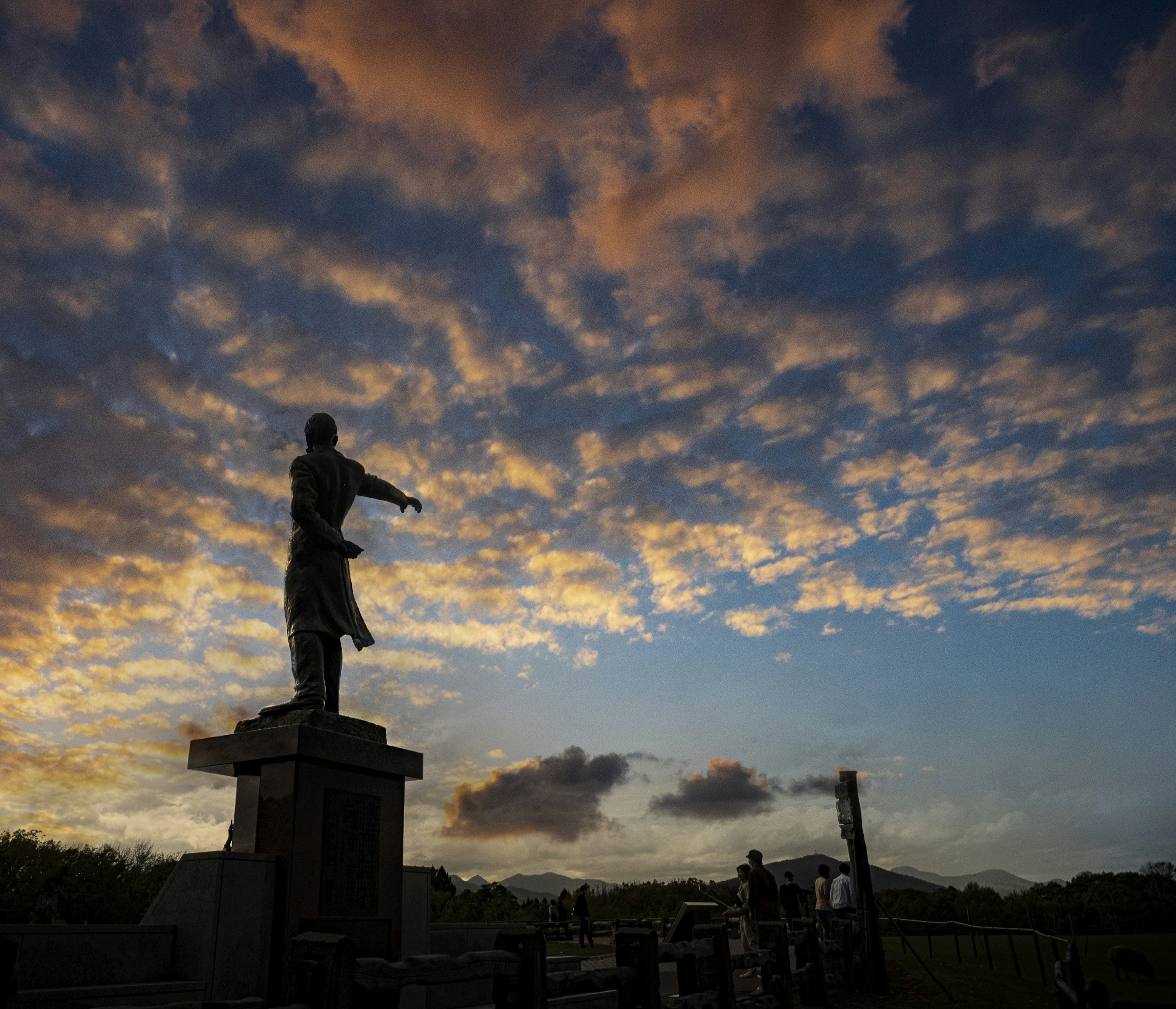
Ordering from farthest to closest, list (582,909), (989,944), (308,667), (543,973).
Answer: (582,909) → (989,944) → (308,667) → (543,973)

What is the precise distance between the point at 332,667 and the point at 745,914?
8.22m

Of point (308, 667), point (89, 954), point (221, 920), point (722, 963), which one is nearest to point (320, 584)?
point (308, 667)

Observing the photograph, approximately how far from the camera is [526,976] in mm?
5668

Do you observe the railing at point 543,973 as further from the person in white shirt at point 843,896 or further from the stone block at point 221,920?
the person in white shirt at point 843,896

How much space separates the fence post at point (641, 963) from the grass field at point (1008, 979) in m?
5.34

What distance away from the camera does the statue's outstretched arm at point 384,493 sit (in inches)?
398

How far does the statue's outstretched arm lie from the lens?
10117 mm

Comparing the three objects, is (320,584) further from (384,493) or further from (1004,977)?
(1004,977)

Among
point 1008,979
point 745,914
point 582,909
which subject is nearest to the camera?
point 745,914

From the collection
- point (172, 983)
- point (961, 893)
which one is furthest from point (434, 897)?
point (172, 983)

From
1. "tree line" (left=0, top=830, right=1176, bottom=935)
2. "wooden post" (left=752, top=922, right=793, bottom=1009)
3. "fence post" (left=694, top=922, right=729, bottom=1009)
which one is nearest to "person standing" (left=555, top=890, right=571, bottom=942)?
"tree line" (left=0, top=830, right=1176, bottom=935)

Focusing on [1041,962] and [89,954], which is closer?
[89,954]

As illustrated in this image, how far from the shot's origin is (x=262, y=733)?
7.72 metres

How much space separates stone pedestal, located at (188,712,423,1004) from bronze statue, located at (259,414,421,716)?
54 cm
